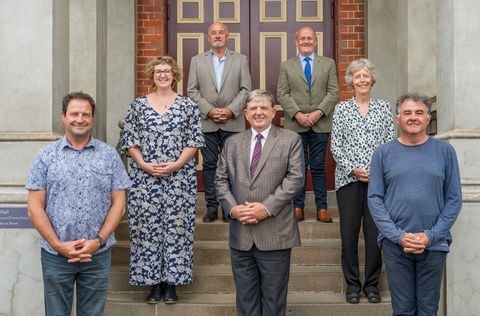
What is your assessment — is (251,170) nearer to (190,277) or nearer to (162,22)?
(190,277)

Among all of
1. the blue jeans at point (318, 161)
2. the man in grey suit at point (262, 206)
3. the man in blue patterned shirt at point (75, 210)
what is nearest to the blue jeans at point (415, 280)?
the man in grey suit at point (262, 206)

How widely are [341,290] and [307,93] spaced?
6.78 feet

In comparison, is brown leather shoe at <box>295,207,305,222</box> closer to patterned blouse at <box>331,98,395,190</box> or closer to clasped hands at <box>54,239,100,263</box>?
patterned blouse at <box>331,98,395,190</box>

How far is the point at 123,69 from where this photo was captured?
8758 mm

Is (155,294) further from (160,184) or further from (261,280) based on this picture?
(261,280)

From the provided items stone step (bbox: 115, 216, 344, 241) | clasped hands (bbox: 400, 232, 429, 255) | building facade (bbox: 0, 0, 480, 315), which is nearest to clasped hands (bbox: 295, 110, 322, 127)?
stone step (bbox: 115, 216, 344, 241)

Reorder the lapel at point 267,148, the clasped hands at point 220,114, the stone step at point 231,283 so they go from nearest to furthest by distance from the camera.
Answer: the lapel at point 267,148 < the stone step at point 231,283 < the clasped hands at point 220,114

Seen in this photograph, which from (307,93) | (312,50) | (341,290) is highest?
(312,50)

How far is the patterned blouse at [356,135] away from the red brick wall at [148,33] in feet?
12.6

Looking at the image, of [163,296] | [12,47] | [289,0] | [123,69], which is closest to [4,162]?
[12,47]

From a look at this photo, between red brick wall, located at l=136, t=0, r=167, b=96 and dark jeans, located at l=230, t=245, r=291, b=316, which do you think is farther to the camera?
red brick wall, located at l=136, t=0, r=167, b=96

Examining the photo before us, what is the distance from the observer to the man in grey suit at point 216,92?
22.1 ft

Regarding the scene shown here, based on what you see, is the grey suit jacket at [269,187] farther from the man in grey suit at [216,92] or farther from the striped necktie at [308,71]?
the striped necktie at [308,71]

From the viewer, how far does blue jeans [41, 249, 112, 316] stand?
433cm
